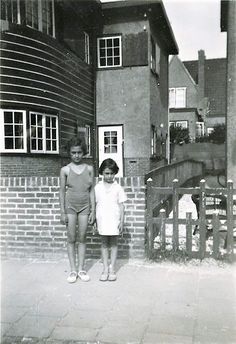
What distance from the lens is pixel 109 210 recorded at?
15.9 ft

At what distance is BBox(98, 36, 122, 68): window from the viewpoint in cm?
1555

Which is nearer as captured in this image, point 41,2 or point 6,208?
point 6,208

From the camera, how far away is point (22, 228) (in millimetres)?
5770

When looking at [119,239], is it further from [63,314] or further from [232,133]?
[232,133]

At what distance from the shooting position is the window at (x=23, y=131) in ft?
34.6

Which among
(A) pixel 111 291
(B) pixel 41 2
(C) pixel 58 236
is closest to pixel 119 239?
(C) pixel 58 236

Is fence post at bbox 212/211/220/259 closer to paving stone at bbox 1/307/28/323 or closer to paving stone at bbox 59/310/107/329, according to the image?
paving stone at bbox 59/310/107/329

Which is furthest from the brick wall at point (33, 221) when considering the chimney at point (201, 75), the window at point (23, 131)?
the chimney at point (201, 75)

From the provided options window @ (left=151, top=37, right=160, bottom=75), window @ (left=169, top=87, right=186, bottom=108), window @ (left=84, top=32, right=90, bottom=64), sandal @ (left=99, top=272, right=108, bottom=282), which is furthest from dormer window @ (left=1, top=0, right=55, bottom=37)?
window @ (left=169, top=87, right=186, bottom=108)

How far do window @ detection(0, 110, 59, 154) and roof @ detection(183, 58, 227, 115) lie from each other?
27.9 meters

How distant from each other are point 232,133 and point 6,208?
823 centimetres

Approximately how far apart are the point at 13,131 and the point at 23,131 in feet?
0.90

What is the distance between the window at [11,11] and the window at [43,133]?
2526 mm

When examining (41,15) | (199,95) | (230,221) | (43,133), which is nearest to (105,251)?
(230,221)
